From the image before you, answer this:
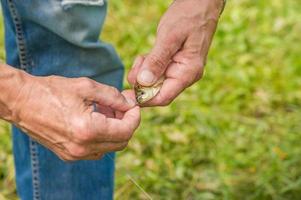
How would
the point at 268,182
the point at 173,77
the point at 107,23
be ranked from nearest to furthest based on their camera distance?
1. the point at 173,77
2. the point at 268,182
3. the point at 107,23

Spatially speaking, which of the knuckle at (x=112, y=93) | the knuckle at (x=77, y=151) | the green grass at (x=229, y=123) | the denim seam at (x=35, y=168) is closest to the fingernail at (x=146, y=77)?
the knuckle at (x=112, y=93)

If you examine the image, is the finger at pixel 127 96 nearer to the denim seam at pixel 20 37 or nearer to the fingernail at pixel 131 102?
the fingernail at pixel 131 102

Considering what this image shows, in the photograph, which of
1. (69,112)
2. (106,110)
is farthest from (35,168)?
(69,112)

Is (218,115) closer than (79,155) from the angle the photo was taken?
No

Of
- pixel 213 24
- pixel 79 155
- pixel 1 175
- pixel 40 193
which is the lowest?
pixel 1 175

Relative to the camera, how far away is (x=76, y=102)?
3.53 ft

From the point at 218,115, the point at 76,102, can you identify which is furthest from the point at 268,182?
the point at 76,102

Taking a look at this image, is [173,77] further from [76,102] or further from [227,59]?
[227,59]

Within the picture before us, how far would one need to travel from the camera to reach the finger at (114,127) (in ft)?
3.49

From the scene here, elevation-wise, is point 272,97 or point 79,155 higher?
point 79,155

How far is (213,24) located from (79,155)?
46 centimetres

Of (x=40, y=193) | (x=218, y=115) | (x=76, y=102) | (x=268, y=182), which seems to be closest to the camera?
(x=76, y=102)

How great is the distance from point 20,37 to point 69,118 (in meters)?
0.40

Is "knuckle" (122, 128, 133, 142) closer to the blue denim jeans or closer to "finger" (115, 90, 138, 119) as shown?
"finger" (115, 90, 138, 119)
